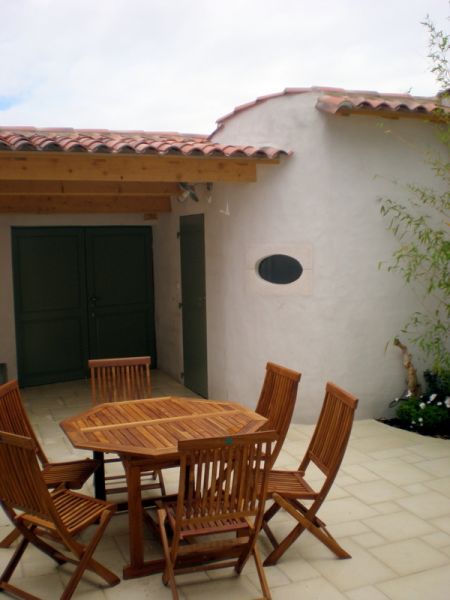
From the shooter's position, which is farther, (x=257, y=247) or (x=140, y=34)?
(x=140, y=34)

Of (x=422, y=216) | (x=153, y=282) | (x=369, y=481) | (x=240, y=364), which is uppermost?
(x=422, y=216)

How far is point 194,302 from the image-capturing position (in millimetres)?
8281

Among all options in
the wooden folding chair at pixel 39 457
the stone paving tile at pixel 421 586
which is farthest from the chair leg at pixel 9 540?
the stone paving tile at pixel 421 586

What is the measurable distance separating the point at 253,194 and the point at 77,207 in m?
2.84

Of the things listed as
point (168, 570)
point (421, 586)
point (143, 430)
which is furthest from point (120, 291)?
point (421, 586)

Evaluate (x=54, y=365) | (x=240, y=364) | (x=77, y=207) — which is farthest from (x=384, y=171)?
(x=54, y=365)

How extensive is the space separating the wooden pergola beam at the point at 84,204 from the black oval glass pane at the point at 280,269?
2547 millimetres

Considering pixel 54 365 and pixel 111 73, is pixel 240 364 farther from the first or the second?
pixel 111 73

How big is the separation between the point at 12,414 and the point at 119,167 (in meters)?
2.62

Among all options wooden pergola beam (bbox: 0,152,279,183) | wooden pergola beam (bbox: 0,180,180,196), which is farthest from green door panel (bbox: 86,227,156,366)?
wooden pergola beam (bbox: 0,152,279,183)

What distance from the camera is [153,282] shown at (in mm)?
9828

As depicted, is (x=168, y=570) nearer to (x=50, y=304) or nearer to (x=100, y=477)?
(x=100, y=477)

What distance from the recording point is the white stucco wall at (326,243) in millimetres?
6551

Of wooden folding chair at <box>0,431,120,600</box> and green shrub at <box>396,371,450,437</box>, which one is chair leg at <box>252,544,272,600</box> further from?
green shrub at <box>396,371,450,437</box>
